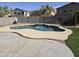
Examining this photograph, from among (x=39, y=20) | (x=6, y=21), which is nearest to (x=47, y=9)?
(x=39, y=20)

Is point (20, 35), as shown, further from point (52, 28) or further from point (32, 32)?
point (52, 28)

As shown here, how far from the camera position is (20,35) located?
9.21m

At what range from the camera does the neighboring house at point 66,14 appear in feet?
26.4

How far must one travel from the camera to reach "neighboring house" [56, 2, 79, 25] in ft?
26.4

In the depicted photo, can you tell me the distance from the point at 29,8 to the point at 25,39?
143 centimetres

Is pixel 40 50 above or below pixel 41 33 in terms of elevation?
below

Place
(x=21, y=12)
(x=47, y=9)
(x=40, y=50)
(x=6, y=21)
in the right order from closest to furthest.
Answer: (x=40, y=50) < (x=47, y=9) < (x=21, y=12) < (x=6, y=21)

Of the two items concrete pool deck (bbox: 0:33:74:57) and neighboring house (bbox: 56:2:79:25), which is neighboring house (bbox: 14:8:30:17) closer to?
concrete pool deck (bbox: 0:33:74:57)

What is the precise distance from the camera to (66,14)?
8266 millimetres

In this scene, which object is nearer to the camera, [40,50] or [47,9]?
[40,50]

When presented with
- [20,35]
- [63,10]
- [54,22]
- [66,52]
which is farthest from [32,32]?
[66,52]

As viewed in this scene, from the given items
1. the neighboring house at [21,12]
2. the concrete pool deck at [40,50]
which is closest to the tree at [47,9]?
the neighboring house at [21,12]

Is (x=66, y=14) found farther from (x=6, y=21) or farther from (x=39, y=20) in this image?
(x=6, y=21)

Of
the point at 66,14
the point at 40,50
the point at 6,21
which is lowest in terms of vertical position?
the point at 40,50
